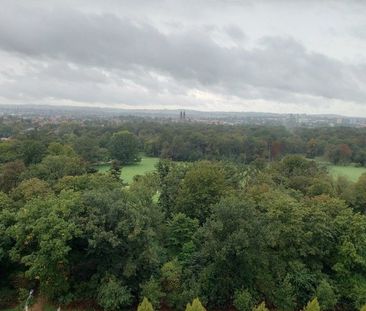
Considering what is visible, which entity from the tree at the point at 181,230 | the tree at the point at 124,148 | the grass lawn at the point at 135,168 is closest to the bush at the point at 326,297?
the tree at the point at 181,230


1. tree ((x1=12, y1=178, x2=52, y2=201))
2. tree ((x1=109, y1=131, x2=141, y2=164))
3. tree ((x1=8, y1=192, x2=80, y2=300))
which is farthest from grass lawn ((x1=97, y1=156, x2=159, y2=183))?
tree ((x1=8, y1=192, x2=80, y2=300))

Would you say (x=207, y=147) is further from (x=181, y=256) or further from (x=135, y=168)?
(x=181, y=256)

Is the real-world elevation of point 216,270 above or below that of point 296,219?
below

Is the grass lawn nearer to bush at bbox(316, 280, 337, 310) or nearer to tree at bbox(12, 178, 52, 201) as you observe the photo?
tree at bbox(12, 178, 52, 201)

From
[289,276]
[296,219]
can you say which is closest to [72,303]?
[289,276]

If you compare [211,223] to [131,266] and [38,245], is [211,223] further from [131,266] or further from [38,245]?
[38,245]

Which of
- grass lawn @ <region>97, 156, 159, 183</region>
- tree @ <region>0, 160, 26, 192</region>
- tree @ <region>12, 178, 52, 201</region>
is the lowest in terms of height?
grass lawn @ <region>97, 156, 159, 183</region>
